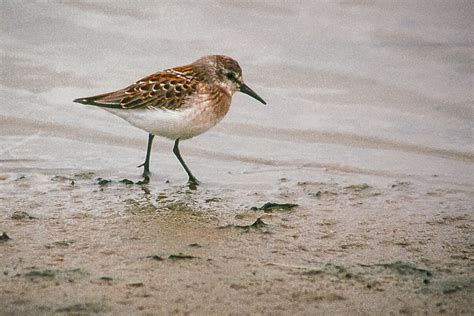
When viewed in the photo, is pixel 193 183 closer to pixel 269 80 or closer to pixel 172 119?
pixel 172 119

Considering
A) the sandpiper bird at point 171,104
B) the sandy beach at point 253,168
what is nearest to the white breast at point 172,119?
the sandpiper bird at point 171,104

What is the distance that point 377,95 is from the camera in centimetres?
881

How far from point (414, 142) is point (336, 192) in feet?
6.10

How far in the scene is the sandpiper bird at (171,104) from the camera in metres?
6.59

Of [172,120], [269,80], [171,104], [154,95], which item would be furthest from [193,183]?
[269,80]

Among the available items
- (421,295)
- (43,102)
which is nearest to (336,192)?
(421,295)

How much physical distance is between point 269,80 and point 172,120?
2.72 meters

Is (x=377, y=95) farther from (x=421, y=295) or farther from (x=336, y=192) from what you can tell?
(x=421, y=295)

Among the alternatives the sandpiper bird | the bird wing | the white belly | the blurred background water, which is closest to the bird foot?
the sandpiper bird

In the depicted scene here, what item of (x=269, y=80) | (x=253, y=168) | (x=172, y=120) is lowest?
(x=253, y=168)

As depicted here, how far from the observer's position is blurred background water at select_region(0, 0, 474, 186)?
24.2 feet

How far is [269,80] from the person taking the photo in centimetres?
911

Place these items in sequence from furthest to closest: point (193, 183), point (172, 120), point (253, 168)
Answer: point (253, 168), point (172, 120), point (193, 183)

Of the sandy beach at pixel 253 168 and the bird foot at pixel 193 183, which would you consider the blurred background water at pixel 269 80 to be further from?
the bird foot at pixel 193 183
